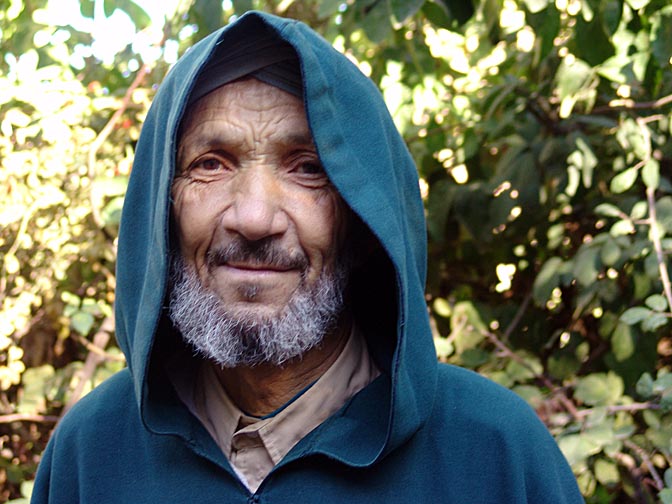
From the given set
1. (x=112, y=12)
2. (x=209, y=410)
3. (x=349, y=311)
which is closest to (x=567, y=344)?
(x=349, y=311)

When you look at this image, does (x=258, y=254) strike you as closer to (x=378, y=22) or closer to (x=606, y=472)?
(x=378, y=22)

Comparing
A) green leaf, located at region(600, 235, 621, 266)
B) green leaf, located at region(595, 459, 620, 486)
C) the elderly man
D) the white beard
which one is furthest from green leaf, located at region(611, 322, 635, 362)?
the white beard

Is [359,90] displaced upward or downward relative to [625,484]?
upward

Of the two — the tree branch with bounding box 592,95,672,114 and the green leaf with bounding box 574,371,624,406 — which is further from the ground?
the tree branch with bounding box 592,95,672,114

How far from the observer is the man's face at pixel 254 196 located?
1.58 metres

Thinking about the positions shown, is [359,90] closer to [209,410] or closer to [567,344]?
[209,410]

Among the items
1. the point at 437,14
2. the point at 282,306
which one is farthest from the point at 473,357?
the point at 282,306

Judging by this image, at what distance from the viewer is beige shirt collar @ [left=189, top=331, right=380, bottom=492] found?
1.65m

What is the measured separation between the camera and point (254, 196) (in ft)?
5.11

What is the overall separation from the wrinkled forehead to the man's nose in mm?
161

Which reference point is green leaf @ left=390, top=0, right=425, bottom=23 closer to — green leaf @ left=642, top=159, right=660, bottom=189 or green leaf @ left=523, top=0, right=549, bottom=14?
green leaf @ left=523, top=0, right=549, bottom=14

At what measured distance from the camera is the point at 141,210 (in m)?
1.70

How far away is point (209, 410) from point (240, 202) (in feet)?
1.45

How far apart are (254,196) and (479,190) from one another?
1.59 meters
